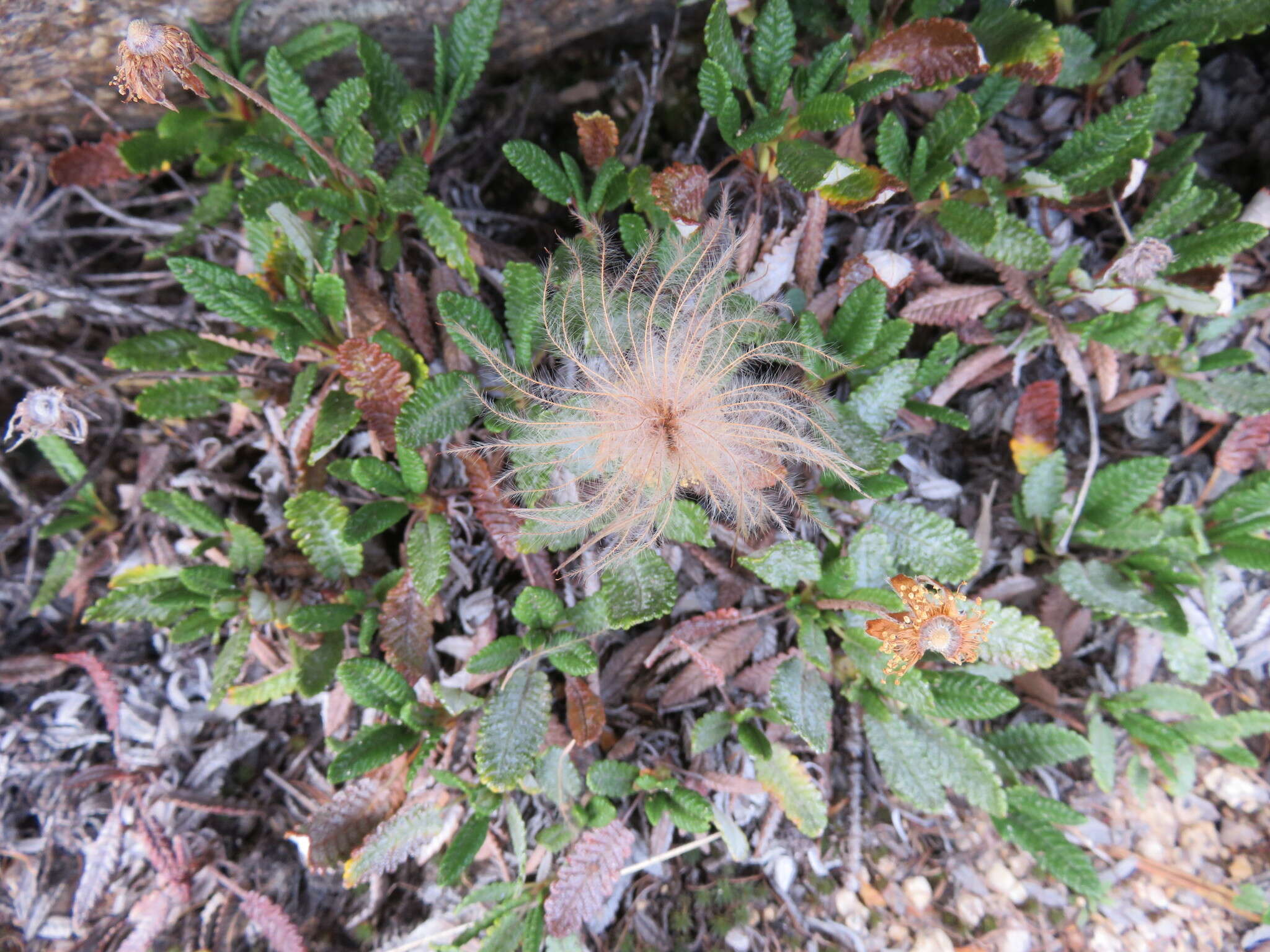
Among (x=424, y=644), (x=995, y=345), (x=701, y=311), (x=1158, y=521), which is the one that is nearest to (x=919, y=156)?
(x=995, y=345)

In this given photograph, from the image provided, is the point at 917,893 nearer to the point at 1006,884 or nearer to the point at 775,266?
the point at 1006,884

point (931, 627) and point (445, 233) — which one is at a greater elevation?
point (445, 233)

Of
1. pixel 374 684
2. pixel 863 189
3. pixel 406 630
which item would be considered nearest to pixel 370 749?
pixel 374 684

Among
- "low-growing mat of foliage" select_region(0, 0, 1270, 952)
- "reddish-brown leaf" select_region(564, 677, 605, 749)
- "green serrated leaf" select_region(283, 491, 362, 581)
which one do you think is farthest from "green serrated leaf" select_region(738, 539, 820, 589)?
"green serrated leaf" select_region(283, 491, 362, 581)

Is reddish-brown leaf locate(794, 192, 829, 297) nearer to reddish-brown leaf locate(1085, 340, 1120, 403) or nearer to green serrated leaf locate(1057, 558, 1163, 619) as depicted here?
reddish-brown leaf locate(1085, 340, 1120, 403)

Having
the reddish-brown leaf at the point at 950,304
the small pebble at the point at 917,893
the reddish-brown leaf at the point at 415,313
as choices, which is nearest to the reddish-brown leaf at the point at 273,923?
the reddish-brown leaf at the point at 415,313

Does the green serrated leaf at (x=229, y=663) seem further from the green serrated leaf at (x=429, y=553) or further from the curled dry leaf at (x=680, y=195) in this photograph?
the curled dry leaf at (x=680, y=195)
